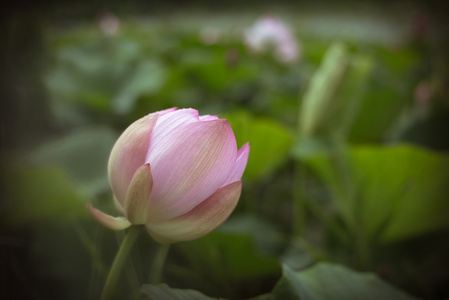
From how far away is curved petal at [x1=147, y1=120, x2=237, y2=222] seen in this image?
0.58 feet

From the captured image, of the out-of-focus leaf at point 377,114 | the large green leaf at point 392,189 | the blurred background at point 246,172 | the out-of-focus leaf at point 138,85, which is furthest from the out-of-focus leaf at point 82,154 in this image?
the out-of-focus leaf at point 377,114

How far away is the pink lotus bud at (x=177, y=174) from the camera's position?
0.18 meters

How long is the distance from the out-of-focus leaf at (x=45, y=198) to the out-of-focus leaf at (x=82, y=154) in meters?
0.14

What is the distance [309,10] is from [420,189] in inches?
226

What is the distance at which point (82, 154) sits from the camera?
1.85 ft

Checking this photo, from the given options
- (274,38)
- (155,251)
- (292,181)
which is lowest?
(292,181)

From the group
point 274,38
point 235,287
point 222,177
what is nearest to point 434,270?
point 235,287

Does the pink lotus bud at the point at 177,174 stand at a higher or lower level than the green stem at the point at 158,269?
higher

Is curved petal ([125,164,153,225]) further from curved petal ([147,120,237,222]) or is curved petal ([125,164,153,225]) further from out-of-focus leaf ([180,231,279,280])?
out-of-focus leaf ([180,231,279,280])

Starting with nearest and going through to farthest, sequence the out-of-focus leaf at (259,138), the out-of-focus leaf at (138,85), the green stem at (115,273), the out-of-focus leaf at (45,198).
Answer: the green stem at (115,273) < the out-of-focus leaf at (45,198) < the out-of-focus leaf at (259,138) < the out-of-focus leaf at (138,85)

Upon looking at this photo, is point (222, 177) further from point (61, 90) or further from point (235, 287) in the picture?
point (61, 90)

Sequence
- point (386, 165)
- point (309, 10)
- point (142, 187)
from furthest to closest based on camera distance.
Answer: point (309, 10) < point (386, 165) < point (142, 187)

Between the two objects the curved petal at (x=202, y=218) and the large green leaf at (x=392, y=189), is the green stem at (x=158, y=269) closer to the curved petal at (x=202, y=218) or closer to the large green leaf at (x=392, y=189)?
the curved petal at (x=202, y=218)

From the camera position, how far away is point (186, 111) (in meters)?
0.19
